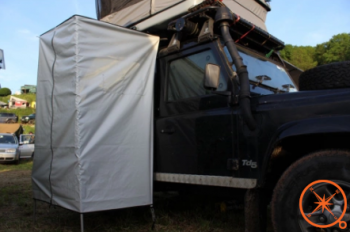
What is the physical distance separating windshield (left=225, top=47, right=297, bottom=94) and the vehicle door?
33 centimetres

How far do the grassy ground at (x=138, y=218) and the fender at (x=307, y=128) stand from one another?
146 centimetres

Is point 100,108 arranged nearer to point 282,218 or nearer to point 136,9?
point 136,9

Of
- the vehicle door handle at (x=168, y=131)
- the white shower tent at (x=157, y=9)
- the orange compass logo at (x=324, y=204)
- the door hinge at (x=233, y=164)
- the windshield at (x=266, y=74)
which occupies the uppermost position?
the white shower tent at (x=157, y=9)

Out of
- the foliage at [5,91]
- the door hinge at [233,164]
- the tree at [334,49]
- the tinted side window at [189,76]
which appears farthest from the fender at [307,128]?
the foliage at [5,91]

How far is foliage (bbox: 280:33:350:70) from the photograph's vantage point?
3807cm

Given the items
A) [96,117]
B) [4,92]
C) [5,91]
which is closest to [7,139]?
[96,117]

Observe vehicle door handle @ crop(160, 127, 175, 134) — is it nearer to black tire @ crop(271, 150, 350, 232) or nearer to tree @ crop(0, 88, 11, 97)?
black tire @ crop(271, 150, 350, 232)

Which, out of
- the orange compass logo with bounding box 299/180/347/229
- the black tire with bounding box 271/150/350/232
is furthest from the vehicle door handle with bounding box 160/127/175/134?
the orange compass logo with bounding box 299/180/347/229

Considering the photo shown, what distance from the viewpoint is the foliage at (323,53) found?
38.1 m

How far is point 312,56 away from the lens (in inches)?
1780

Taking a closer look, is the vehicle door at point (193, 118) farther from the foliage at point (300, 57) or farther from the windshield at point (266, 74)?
the foliage at point (300, 57)

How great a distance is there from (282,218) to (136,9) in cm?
320

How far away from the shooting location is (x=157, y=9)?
3.86 metres

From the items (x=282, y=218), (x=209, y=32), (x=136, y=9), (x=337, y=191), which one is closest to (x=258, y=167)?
(x=282, y=218)
